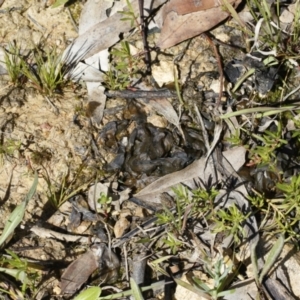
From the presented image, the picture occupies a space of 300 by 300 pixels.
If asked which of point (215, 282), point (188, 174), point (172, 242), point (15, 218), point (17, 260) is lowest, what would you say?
point (215, 282)

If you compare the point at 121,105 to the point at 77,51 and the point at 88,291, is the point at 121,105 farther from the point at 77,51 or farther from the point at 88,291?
the point at 88,291

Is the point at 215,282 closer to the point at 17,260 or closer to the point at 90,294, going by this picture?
the point at 90,294

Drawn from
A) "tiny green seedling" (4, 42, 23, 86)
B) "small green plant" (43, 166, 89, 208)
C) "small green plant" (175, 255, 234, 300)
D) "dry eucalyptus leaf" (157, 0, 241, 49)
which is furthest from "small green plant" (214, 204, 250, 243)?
"tiny green seedling" (4, 42, 23, 86)

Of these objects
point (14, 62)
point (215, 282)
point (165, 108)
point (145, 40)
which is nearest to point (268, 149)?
point (165, 108)

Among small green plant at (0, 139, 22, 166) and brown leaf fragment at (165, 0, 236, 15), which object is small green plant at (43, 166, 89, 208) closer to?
small green plant at (0, 139, 22, 166)

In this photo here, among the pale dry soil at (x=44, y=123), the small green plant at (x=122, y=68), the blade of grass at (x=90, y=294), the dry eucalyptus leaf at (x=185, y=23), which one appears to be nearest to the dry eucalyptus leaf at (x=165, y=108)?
the pale dry soil at (x=44, y=123)

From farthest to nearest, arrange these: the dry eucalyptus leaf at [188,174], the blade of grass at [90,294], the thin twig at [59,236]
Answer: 1. the dry eucalyptus leaf at [188,174]
2. the thin twig at [59,236]
3. the blade of grass at [90,294]

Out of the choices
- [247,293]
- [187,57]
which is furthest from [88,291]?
[187,57]

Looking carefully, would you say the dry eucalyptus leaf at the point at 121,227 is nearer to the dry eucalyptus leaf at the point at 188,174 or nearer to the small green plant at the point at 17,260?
the dry eucalyptus leaf at the point at 188,174
